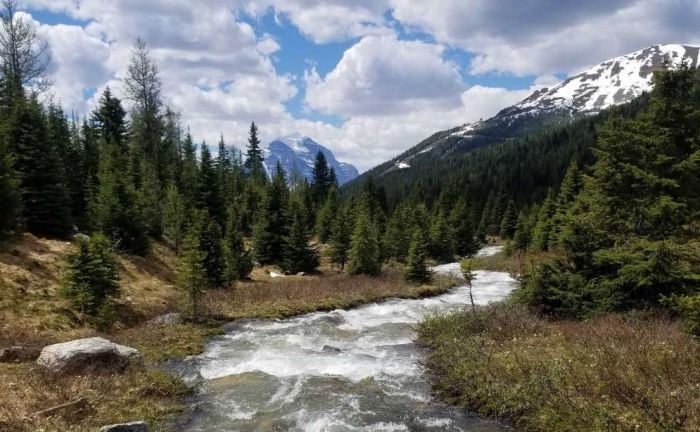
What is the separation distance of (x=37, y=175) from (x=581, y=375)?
94.4 feet

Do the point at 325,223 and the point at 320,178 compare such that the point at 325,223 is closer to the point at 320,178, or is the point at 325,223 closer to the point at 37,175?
the point at 320,178

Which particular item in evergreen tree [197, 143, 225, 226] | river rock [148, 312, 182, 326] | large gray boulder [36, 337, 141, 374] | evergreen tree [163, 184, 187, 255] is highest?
evergreen tree [197, 143, 225, 226]

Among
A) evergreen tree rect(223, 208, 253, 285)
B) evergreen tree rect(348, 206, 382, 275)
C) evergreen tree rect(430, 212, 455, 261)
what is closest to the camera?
evergreen tree rect(223, 208, 253, 285)

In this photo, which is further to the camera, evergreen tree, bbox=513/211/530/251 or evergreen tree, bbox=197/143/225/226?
evergreen tree, bbox=513/211/530/251

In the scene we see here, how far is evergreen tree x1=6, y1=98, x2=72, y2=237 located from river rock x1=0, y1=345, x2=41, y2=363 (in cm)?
1399

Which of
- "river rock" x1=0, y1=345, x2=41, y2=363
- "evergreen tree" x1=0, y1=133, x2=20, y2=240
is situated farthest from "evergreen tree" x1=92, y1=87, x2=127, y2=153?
"river rock" x1=0, y1=345, x2=41, y2=363

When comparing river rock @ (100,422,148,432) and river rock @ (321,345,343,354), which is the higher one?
river rock @ (100,422,148,432)

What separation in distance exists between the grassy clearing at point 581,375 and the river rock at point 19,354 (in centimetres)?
1296

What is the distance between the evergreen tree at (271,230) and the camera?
139ft

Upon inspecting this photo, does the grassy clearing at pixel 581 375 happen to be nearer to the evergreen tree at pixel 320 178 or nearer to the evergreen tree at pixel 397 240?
the evergreen tree at pixel 397 240

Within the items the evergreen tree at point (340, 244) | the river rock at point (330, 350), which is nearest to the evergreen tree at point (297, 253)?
the evergreen tree at point (340, 244)

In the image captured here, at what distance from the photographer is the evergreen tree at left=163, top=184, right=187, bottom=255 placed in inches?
1373

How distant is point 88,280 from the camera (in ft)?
63.6

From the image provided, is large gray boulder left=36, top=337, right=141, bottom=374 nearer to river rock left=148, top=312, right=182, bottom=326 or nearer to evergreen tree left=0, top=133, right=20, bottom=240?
river rock left=148, top=312, right=182, bottom=326
